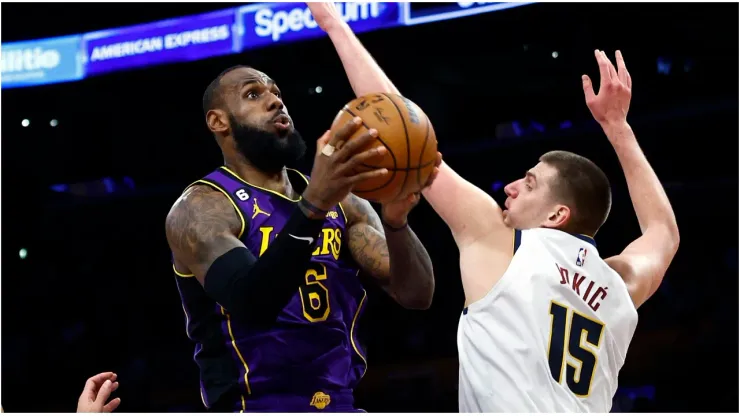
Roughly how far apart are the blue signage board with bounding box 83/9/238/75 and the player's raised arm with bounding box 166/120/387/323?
685 cm

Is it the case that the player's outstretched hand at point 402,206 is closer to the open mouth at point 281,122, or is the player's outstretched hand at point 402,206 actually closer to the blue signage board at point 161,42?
Answer: the open mouth at point 281,122

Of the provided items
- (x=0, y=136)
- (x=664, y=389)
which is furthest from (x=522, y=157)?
(x=0, y=136)

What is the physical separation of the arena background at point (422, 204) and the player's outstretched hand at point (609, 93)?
4671 mm

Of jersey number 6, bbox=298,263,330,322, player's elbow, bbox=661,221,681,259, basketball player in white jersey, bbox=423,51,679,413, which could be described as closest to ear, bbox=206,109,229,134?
jersey number 6, bbox=298,263,330,322

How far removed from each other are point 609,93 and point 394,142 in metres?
1.07

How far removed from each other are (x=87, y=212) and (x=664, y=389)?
7.82 meters

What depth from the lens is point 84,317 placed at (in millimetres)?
10805

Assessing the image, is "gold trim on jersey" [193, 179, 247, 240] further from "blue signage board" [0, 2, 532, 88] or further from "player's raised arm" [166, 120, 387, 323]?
"blue signage board" [0, 2, 532, 88]

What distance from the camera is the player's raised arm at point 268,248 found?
234 cm

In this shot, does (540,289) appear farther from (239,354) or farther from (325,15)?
(325,15)

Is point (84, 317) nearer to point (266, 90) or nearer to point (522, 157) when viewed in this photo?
point (522, 157)

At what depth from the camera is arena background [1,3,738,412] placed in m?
8.05

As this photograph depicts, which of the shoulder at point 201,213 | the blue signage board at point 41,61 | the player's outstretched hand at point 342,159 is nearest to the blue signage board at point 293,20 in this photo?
the blue signage board at point 41,61

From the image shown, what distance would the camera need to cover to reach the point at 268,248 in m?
2.54
